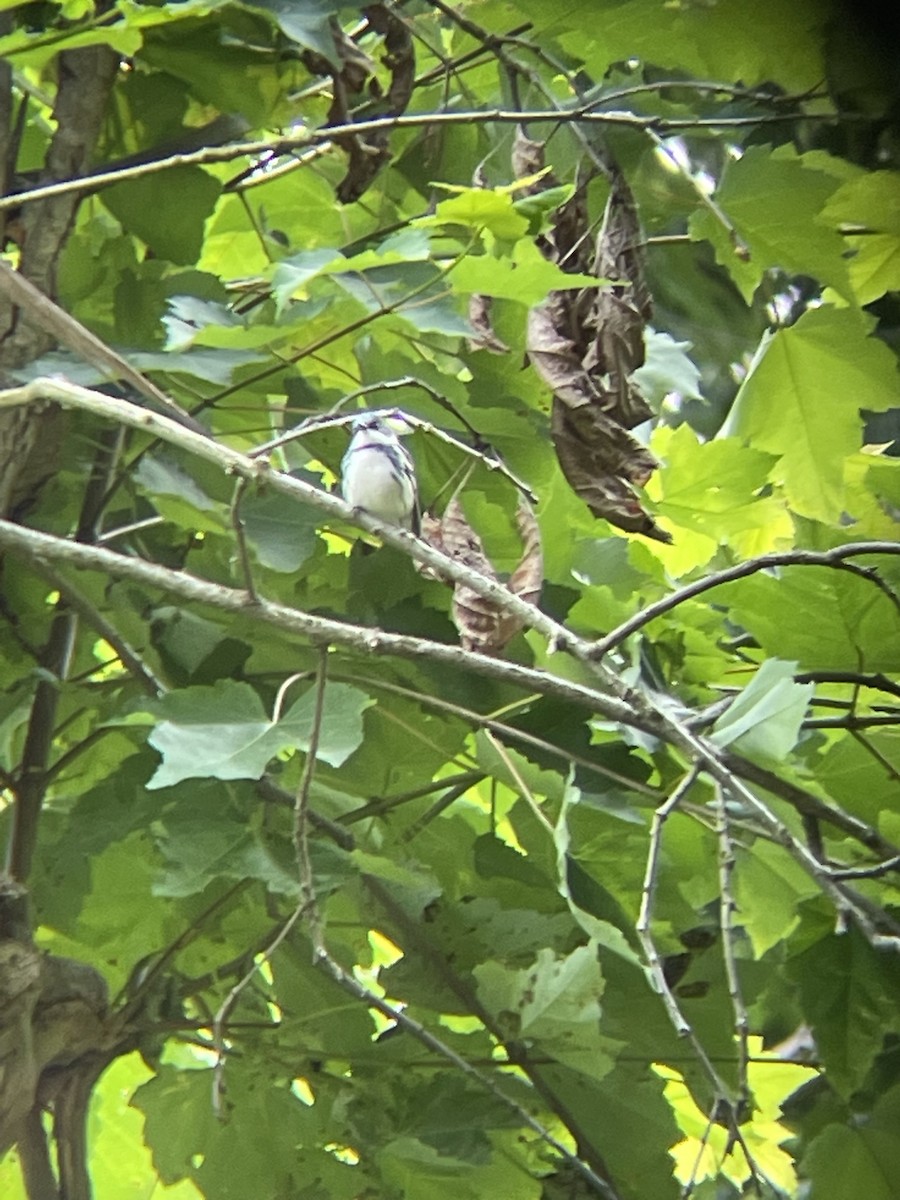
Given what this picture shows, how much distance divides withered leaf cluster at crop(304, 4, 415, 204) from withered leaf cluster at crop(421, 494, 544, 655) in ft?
0.86

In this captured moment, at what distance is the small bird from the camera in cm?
107

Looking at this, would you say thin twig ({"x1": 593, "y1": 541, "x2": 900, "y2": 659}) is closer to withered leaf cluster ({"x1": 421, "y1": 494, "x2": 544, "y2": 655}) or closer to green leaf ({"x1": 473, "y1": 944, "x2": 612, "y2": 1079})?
withered leaf cluster ({"x1": 421, "y1": 494, "x2": 544, "y2": 655})

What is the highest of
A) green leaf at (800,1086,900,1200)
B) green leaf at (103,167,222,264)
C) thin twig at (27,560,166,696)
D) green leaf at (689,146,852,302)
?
green leaf at (689,146,852,302)

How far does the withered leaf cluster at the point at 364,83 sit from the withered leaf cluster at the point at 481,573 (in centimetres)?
26

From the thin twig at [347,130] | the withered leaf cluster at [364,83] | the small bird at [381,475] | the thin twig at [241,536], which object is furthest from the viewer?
the small bird at [381,475]

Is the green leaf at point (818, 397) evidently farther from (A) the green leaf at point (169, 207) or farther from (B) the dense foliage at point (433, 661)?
(A) the green leaf at point (169, 207)

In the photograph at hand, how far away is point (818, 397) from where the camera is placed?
99cm

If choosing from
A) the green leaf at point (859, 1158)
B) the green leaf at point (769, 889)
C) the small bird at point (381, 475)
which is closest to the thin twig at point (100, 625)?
the small bird at point (381, 475)

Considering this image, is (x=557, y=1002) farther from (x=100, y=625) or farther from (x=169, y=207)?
(x=169, y=207)

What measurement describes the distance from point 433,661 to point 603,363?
9.5 inches

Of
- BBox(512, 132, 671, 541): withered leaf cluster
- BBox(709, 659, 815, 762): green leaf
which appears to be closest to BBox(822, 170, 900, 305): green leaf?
BBox(512, 132, 671, 541): withered leaf cluster

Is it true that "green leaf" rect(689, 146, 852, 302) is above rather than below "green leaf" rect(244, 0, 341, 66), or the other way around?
below

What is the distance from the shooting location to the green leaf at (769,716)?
732mm

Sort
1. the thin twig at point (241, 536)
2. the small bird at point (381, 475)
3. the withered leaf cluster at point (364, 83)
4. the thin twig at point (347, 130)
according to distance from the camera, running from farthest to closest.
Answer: the small bird at point (381, 475) → the withered leaf cluster at point (364, 83) → the thin twig at point (347, 130) → the thin twig at point (241, 536)
